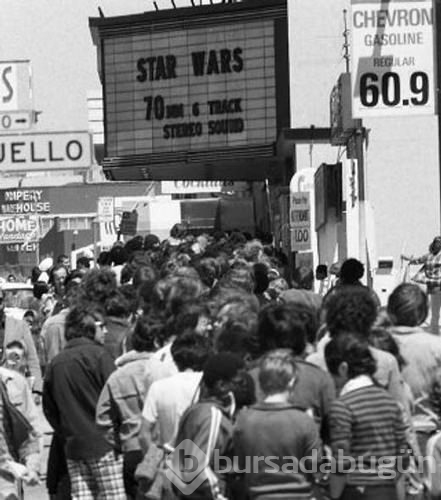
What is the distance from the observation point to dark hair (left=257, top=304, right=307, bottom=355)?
9398 mm

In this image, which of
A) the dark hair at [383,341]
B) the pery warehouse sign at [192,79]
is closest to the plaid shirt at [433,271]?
the dark hair at [383,341]

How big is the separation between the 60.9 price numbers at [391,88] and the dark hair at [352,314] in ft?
18.9

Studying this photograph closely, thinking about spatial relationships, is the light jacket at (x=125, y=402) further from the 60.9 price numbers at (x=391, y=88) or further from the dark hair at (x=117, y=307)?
the 60.9 price numbers at (x=391, y=88)

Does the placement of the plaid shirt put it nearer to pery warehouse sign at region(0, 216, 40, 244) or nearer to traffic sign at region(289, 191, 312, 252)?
traffic sign at region(289, 191, 312, 252)

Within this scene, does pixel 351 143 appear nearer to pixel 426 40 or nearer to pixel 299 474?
pixel 426 40

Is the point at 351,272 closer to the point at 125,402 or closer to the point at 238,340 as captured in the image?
the point at 125,402

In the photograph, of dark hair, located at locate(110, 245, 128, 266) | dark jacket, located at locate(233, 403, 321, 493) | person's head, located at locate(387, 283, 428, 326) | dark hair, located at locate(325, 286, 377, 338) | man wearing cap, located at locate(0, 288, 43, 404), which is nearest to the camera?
dark jacket, located at locate(233, 403, 321, 493)

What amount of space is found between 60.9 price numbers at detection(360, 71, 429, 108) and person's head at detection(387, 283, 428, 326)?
5.03m

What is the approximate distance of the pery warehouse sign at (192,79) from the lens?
3161cm

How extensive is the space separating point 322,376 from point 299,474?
34.6 inches

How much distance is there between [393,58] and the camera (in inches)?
599

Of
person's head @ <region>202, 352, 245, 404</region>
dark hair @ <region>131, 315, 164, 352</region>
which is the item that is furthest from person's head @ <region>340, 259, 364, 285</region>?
person's head @ <region>202, 352, 245, 404</region>

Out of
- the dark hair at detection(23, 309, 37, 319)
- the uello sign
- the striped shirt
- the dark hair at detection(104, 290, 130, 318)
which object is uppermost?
the uello sign

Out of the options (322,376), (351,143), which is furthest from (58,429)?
(351,143)
